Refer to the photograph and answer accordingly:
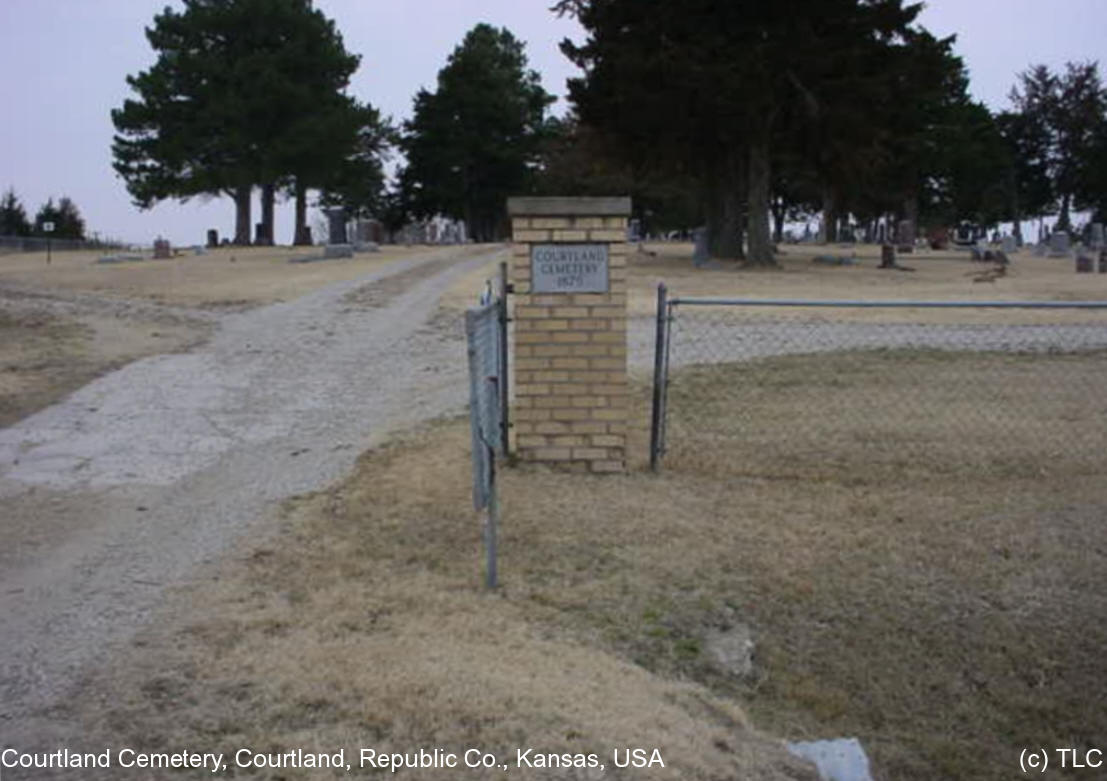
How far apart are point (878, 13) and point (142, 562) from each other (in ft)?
105

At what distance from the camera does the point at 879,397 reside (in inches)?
396

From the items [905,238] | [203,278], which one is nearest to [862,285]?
[203,278]

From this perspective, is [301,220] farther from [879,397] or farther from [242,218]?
[879,397]

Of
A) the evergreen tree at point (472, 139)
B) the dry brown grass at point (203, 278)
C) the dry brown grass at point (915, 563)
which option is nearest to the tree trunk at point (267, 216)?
the evergreen tree at point (472, 139)

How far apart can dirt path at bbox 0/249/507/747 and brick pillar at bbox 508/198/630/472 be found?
57.2 inches

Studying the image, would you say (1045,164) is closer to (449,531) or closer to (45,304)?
(45,304)

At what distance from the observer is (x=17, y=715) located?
3.80 metres

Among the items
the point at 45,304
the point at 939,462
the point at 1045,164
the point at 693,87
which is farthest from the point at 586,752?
the point at 1045,164

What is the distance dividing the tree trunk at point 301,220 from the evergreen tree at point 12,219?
15.6 m

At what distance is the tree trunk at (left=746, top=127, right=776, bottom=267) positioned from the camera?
1342 inches

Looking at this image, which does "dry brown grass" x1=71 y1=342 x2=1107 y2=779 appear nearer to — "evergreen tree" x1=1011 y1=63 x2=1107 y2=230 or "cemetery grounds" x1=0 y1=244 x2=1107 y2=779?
"cemetery grounds" x1=0 y1=244 x2=1107 y2=779

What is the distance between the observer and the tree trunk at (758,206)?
34.1m

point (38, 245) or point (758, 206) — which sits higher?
point (758, 206)

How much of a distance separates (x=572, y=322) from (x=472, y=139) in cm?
6681
